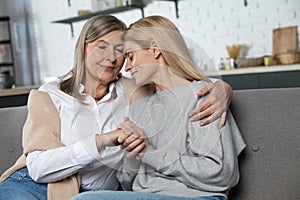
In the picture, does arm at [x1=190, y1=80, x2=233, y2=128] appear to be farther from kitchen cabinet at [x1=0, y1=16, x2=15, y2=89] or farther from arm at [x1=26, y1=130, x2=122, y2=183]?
kitchen cabinet at [x1=0, y1=16, x2=15, y2=89]

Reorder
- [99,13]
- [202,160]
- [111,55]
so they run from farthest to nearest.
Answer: [99,13], [111,55], [202,160]

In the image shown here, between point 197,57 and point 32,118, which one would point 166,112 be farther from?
point 32,118

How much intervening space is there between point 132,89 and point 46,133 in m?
0.35

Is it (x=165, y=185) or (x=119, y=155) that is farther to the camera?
(x=119, y=155)

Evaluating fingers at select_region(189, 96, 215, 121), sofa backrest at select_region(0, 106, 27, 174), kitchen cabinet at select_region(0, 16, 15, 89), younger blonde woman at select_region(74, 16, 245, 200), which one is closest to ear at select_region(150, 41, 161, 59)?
younger blonde woman at select_region(74, 16, 245, 200)

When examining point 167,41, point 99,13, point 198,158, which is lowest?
point 198,158

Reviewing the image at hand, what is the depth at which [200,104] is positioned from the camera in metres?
1.50

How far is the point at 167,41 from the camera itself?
4.90 ft

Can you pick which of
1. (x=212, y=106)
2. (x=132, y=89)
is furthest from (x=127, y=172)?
(x=212, y=106)

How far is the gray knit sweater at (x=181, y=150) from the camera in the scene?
4.73ft

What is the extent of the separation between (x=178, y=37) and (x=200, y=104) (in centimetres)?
22

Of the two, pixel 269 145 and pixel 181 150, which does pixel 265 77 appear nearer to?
pixel 269 145

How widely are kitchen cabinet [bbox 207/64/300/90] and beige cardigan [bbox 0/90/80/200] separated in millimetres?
1899

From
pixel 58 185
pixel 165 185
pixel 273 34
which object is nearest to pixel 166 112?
pixel 165 185
